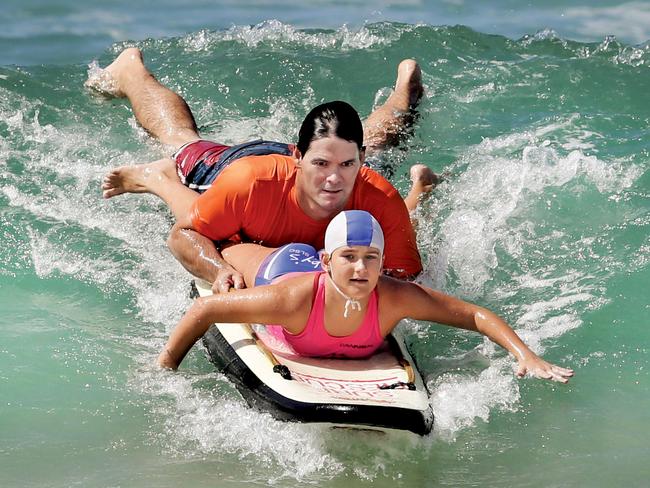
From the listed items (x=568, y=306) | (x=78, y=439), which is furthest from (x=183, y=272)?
(x=568, y=306)

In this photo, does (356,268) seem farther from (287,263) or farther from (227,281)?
(227,281)

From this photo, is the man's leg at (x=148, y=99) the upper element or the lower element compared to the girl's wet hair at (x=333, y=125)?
lower

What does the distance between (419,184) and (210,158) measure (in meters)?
→ 1.45

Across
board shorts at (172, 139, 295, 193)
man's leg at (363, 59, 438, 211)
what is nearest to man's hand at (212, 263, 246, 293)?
board shorts at (172, 139, 295, 193)

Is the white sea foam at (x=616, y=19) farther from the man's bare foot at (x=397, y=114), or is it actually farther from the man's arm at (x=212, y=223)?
the man's arm at (x=212, y=223)

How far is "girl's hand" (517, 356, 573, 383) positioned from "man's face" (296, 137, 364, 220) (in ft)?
4.54

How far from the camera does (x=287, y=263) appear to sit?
5.70 m

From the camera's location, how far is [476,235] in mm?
7398

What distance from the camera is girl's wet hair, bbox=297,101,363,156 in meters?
5.68

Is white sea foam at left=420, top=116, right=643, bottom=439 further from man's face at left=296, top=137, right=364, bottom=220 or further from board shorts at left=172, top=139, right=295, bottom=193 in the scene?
board shorts at left=172, top=139, right=295, bottom=193

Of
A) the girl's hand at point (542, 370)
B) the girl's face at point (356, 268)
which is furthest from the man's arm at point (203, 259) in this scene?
the girl's hand at point (542, 370)

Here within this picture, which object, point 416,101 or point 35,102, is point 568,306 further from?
point 35,102

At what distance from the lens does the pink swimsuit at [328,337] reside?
5.27 meters

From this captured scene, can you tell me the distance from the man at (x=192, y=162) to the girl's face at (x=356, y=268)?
0.75m
